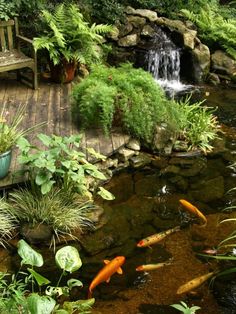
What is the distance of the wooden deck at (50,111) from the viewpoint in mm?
5957

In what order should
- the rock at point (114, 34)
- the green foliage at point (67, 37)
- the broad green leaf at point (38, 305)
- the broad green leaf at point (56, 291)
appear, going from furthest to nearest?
the rock at point (114, 34) → the green foliage at point (67, 37) → the broad green leaf at point (56, 291) → the broad green leaf at point (38, 305)

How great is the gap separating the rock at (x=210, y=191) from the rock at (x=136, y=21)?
448cm

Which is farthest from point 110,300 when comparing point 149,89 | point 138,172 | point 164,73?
point 164,73

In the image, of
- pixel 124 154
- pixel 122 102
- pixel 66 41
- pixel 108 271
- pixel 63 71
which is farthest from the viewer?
pixel 63 71

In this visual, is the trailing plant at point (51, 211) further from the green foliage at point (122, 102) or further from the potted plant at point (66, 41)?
the potted plant at point (66, 41)

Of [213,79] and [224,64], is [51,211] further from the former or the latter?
[224,64]

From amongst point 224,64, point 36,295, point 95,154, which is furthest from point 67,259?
point 224,64

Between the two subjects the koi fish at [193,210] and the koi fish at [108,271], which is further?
the koi fish at [193,210]

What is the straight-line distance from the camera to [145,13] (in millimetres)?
9555

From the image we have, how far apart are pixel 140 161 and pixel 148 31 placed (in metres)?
4.09

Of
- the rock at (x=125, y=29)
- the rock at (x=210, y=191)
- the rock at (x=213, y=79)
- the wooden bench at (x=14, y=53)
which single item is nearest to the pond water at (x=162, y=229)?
the rock at (x=210, y=191)

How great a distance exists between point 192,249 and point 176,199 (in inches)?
37.2

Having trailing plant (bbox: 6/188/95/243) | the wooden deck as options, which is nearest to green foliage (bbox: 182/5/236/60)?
the wooden deck

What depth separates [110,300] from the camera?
13.3ft
